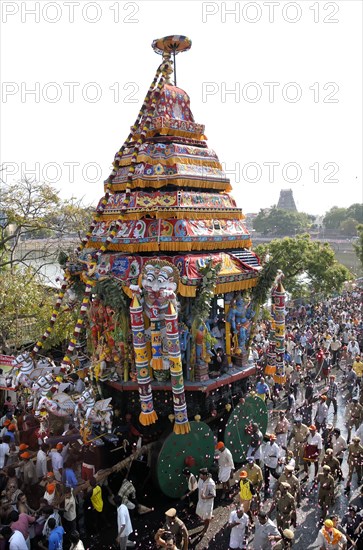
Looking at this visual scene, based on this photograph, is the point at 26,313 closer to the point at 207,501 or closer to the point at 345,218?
the point at 207,501

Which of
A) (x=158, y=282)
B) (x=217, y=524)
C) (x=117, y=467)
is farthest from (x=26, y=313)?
(x=217, y=524)

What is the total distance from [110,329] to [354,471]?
6050mm

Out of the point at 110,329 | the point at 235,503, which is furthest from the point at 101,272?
the point at 235,503

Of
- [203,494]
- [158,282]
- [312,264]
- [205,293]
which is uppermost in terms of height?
[158,282]

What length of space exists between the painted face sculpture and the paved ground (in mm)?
3674

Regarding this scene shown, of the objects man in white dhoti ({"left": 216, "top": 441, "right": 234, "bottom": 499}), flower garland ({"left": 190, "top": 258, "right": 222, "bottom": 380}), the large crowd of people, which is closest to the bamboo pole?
the large crowd of people

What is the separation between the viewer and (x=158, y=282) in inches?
334

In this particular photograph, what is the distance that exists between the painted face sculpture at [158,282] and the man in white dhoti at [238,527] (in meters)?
3.80

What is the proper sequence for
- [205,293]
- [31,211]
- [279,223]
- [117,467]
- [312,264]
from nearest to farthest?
[117,467], [205,293], [31,211], [312,264], [279,223]

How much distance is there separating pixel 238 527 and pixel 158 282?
14.4 ft

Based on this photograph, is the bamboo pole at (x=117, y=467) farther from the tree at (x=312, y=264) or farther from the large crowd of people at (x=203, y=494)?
the tree at (x=312, y=264)

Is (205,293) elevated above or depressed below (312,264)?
above

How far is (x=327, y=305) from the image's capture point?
89.4 ft

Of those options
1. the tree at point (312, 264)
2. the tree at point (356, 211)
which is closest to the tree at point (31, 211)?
the tree at point (312, 264)
